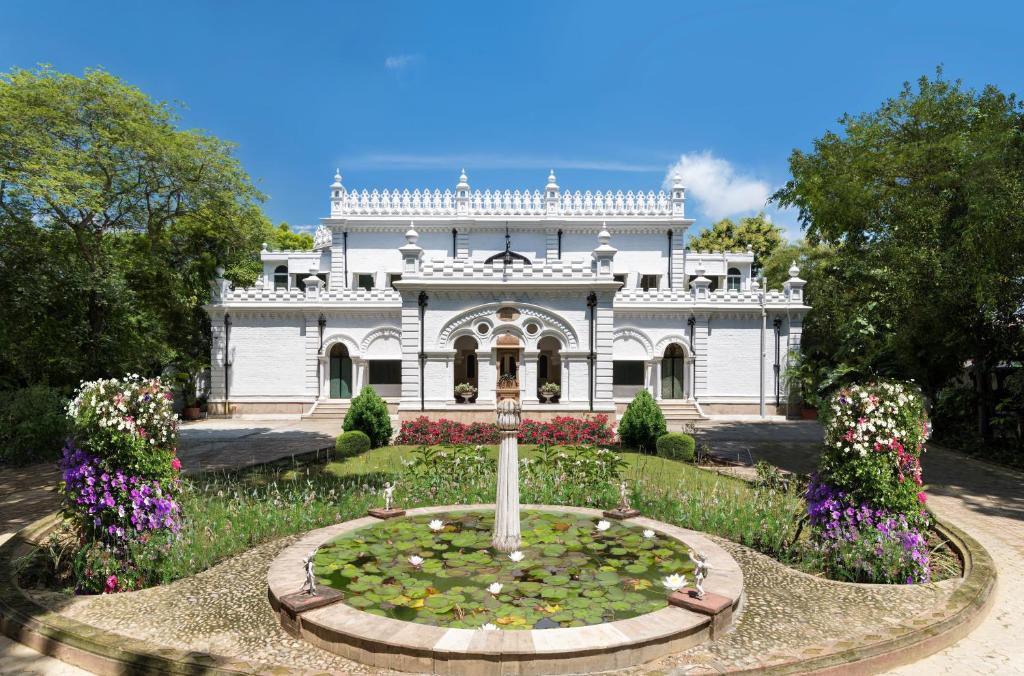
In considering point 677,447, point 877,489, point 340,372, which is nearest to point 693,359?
point 677,447

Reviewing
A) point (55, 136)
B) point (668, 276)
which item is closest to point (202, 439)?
point (55, 136)

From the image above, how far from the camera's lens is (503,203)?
3050 cm

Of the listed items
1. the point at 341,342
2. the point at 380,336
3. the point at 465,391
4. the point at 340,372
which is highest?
the point at 380,336

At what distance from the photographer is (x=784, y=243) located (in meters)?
43.8

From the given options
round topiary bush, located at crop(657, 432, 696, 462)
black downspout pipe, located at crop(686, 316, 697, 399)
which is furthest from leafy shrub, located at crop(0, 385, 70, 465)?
black downspout pipe, located at crop(686, 316, 697, 399)

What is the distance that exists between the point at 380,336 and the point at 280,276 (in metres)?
8.55

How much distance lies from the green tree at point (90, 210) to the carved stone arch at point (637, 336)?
52.6 feet

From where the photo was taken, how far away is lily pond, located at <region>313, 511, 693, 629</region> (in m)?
5.87

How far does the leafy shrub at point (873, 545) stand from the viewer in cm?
684

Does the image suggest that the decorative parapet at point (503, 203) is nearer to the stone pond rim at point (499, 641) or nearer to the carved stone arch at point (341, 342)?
the carved stone arch at point (341, 342)

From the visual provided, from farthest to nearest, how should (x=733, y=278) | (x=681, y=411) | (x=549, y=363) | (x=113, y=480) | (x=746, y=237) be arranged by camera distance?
1. (x=746, y=237)
2. (x=733, y=278)
3. (x=549, y=363)
4. (x=681, y=411)
5. (x=113, y=480)

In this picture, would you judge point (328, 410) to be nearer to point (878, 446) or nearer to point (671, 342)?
point (671, 342)

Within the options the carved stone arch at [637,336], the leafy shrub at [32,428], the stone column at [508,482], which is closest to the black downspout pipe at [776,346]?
the carved stone arch at [637,336]

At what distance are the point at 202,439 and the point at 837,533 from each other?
62.0 ft
